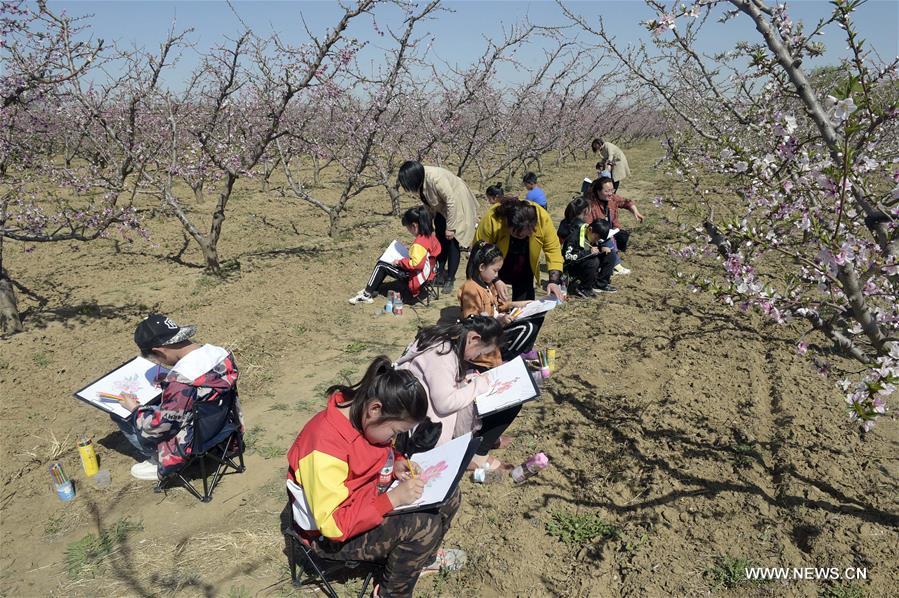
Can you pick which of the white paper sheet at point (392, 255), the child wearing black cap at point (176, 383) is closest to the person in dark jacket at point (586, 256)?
the white paper sheet at point (392, 255)

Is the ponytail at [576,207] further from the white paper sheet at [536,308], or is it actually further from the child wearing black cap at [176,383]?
the child wearing black cap at [176,383]

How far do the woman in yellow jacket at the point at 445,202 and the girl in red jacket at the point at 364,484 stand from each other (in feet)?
12.8

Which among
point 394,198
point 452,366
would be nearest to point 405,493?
point 452,366

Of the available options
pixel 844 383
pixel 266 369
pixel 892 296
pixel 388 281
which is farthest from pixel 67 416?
pixel 892 296

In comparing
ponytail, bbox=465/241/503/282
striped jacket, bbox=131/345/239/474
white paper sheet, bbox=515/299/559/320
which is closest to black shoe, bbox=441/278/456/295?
ponytail, bbox=465/241/503/282

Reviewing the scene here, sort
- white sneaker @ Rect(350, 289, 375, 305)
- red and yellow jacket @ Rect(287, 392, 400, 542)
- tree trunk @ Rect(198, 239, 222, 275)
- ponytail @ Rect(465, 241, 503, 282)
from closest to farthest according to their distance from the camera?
red and yellow jacket @ Rect(287, 392, 400, 542)
ponytail @ Rect(465, 241, 503, 282)
white sneaker @ Rect(350, 289, 375, 305)
tree trunk @ Rect(198, 239, 222, 275)

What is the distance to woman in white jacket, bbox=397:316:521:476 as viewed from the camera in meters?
2.84

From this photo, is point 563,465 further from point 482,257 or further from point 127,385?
point 127,385

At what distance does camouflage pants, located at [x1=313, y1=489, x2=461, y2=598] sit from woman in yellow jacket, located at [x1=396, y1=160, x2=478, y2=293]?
4190 millimetres

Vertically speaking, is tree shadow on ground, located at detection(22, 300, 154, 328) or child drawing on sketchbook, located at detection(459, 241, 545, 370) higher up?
child drawing on sketchbook, located at detection(459, 241, 545, 370)

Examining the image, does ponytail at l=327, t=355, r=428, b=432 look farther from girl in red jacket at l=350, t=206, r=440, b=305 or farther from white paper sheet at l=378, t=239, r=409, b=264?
white paper sheet at l=378, t=239, r=409, b=264

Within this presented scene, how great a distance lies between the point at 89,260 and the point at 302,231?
358 centimetres

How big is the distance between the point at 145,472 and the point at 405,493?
2.29 m

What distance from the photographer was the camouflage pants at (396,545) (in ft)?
7.63
